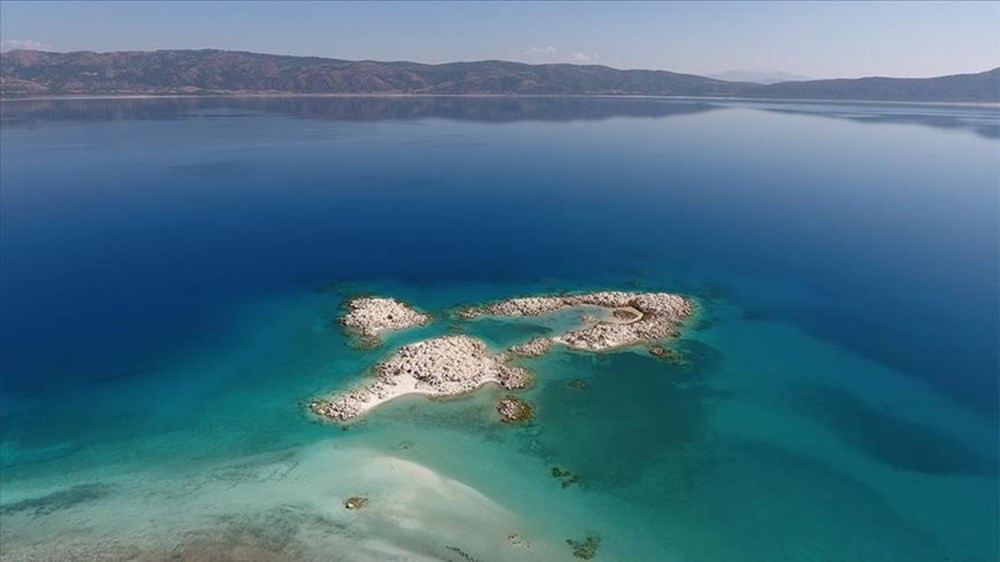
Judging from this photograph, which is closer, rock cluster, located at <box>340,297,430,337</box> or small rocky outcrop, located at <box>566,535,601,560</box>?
small rocky outcrop, located at <box>566,535,601,560</box>

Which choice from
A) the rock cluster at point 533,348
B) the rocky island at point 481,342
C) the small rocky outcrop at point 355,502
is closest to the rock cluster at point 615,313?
the rocky island at point 481,342

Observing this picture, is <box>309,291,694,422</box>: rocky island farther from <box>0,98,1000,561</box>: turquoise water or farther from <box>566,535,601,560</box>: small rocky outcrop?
<box>566,535,601,560</box>: small rocky outcrop

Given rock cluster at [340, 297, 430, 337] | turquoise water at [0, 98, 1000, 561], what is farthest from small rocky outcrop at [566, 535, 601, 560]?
rock cluster at [340, 297, 430, 337]

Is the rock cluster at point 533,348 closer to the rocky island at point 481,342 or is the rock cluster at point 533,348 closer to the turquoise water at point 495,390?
the rocky island at point 481,342

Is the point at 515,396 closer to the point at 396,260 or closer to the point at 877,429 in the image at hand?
the point at 877,429

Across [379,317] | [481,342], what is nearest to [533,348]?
[481,342]

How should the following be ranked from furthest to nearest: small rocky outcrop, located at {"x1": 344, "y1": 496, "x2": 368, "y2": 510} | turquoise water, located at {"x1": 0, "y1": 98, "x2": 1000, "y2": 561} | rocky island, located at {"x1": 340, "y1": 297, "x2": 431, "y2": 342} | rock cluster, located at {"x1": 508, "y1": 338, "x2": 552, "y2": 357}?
rocky island, located at {"x1": 340, "y1": 297, "x2": 431, "y2": 342} → rock cluster, located at {"x1": 508, "y1": 338, "x2": 552, "y2": 357} → small rocky outcrop, located at {"x1": 344, "y1": 496, "x2": 368, "y2": 510} → turquoise water, located at {"x1": 0, "y1": 98, "x2": 1000, "y2": 561}

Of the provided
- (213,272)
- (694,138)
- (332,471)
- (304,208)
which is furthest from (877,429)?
(694,138)

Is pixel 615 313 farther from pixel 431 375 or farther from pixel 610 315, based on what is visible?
pixel 431 375
